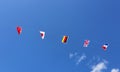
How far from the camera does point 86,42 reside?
46.3m

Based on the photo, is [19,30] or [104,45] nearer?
[19,30]

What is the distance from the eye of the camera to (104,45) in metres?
47.7

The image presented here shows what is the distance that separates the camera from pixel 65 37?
44.7m

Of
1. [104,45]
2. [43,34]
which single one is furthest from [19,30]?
[104,45]

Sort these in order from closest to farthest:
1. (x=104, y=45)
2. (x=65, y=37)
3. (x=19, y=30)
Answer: (x=19, y=30), (x=65, y=37), (x=104, y=45)

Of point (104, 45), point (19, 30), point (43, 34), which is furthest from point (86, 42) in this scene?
point (19, 30)

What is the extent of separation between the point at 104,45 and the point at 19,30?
14911 millimetres

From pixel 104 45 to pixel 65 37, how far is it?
7.45 meters

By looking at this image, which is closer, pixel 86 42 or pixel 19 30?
pixel 19 30

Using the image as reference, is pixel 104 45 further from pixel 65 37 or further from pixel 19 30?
pixel 19 30

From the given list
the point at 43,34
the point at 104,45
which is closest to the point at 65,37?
the point at 43,34

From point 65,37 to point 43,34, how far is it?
11.9 feet

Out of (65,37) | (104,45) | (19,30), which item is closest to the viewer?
(19,30)

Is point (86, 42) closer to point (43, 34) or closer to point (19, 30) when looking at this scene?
point (43, 34)
